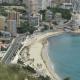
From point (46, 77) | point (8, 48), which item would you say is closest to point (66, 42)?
point (8, 48)

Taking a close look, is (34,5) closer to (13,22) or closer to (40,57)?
(13,22)

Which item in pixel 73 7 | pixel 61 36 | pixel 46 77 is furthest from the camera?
pixel 73 7

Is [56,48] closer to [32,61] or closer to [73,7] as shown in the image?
[32,61]

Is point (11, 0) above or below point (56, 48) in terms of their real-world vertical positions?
above

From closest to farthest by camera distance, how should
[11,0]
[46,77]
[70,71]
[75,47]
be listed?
[46,77] → [70,71] → [75,47] → [11,0]

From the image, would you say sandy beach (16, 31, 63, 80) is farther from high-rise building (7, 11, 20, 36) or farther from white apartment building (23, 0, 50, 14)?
white apartment building (23, 0, 50, 14)

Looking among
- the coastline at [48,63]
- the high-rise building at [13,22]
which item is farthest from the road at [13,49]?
the coastline at [48,63]

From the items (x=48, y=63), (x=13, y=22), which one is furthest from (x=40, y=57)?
(x=13, y=22)
